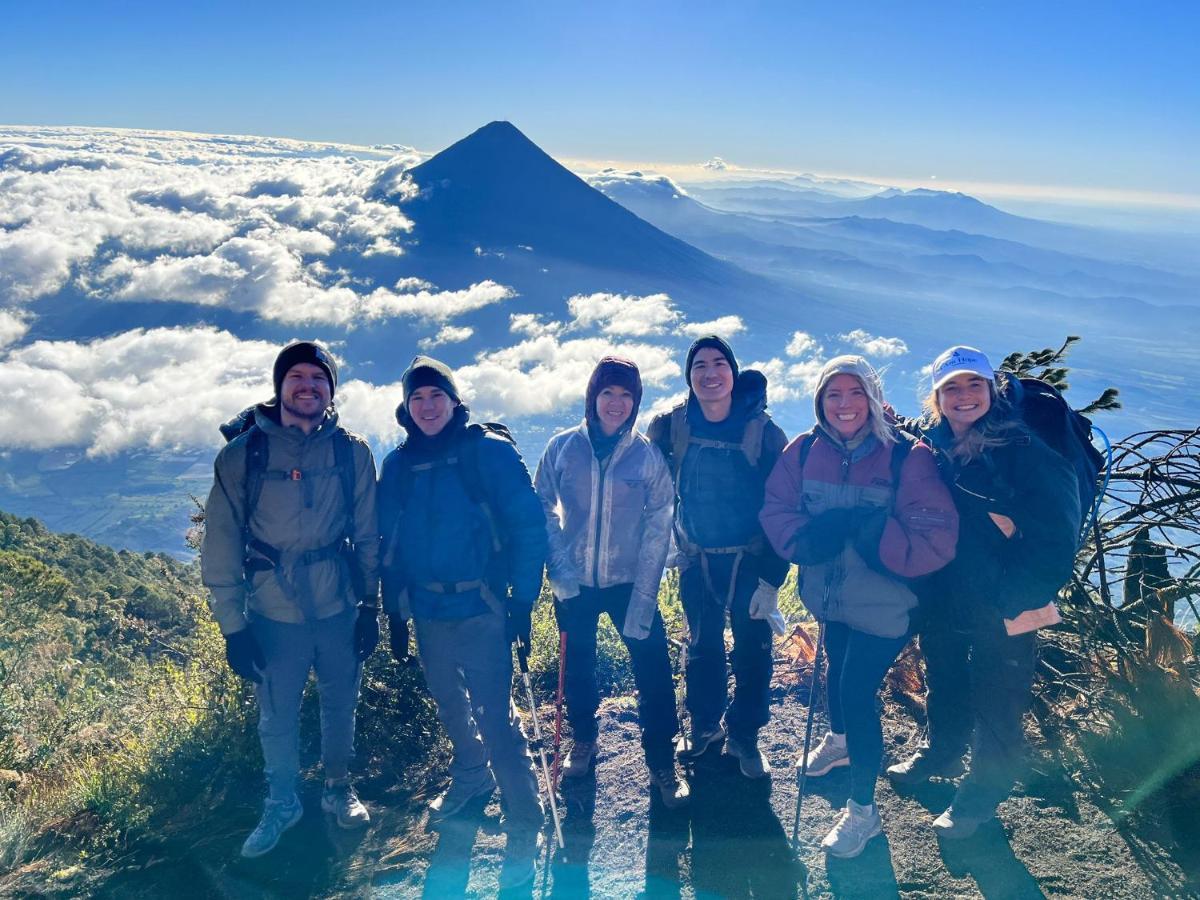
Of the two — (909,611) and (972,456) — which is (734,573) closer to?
(909,611)

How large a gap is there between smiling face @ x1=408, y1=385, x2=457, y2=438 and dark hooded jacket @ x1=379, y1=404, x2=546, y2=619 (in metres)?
0.05

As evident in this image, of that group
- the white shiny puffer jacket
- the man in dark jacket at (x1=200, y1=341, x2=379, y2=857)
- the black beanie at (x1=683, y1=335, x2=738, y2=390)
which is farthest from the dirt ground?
the black beanie at (x1=683, y1=335, x2=738, y2=390)

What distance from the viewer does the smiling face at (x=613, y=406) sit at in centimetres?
359

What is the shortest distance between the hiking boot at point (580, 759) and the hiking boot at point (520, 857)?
18.3 inches

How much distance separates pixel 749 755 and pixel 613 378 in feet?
6.77

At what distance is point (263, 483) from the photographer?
3385 mm

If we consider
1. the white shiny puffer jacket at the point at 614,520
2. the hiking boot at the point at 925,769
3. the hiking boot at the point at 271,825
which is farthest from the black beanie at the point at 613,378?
the hiking boot at the point at 271,825

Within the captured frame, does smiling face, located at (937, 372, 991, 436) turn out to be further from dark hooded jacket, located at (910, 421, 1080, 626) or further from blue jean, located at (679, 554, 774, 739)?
blue jean, located at (679, 554, 774, 739)

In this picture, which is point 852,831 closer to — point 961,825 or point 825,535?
point 961,825

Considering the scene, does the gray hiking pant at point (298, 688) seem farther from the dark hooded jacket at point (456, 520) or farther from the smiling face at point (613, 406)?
the smiling face at point (613, 406)

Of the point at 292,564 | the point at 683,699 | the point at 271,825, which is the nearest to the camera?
the point at 292,564

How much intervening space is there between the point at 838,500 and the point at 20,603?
65.3 feet

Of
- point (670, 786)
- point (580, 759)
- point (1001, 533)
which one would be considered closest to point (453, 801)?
point (580, 759)

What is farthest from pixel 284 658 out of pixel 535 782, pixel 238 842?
pixel 535 782
